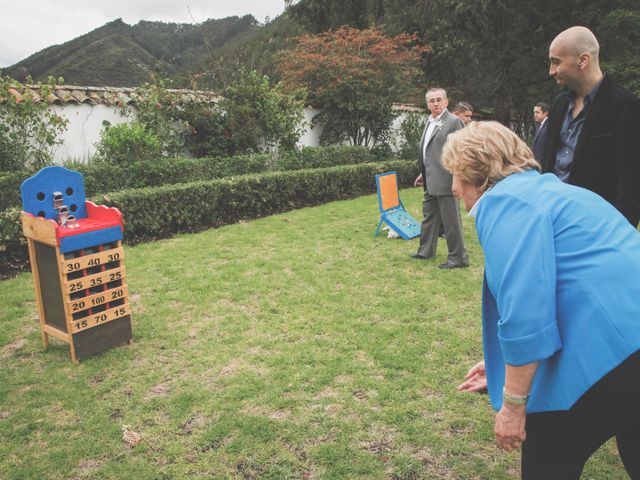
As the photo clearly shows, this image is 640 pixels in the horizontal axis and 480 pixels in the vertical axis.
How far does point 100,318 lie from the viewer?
4078 millimetres

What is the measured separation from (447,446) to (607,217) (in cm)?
184

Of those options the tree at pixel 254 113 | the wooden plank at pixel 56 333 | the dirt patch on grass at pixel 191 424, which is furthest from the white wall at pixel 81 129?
the dirt patch on grass at pixel 191 424

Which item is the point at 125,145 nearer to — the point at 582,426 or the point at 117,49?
the point at 582,426

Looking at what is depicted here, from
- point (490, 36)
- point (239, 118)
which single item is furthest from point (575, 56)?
point (490, 36)

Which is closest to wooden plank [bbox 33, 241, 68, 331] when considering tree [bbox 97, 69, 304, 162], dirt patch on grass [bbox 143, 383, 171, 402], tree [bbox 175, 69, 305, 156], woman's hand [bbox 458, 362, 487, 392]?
dirt patch on grass [bbox 143, 383, 171, 402]

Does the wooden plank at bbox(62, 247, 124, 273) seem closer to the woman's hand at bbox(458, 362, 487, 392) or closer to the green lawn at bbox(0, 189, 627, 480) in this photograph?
the green lawn at bbox(0, 189, 627, 480)

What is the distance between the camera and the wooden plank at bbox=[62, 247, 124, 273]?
12.6 ft

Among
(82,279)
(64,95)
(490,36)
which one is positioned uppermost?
(490,36)

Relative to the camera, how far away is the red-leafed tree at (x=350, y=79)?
47.1ft

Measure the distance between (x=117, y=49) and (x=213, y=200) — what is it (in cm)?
3511

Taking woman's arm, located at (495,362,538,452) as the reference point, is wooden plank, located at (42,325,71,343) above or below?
below

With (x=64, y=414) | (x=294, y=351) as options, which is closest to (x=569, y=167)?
(x=294, y=351)

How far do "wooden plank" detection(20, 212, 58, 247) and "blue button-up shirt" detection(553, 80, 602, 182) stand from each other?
3.61m

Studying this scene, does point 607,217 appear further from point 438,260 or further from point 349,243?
point 349,243
